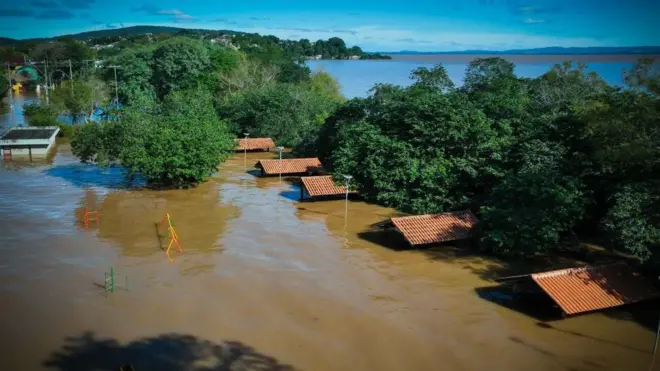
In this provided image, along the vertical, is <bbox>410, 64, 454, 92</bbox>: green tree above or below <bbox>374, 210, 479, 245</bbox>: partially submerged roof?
above

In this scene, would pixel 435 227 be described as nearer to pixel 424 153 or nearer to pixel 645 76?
pixel 424 153

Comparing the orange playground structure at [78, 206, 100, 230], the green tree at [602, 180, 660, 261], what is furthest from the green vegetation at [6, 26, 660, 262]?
the orange playground structure at [78, 206, 100, 230]

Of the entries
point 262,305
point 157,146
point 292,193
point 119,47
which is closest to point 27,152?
point 157,146

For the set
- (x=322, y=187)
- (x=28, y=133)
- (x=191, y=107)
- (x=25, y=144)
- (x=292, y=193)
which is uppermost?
(x=191, y=107)

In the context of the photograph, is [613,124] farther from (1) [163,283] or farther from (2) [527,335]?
(1) [163,283]

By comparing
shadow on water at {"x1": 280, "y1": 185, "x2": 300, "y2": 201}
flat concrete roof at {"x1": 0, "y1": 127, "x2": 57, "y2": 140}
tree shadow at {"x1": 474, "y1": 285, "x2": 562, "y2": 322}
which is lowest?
tree shadow at {"x1": 474, "y1": 285, "x2": 562, "y2": 322}

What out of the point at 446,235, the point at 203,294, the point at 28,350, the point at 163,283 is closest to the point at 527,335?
the point at 446,235

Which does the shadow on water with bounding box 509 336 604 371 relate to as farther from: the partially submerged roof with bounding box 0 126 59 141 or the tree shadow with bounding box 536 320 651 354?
the partially submerged roof with bounding box 0 126 59 141
